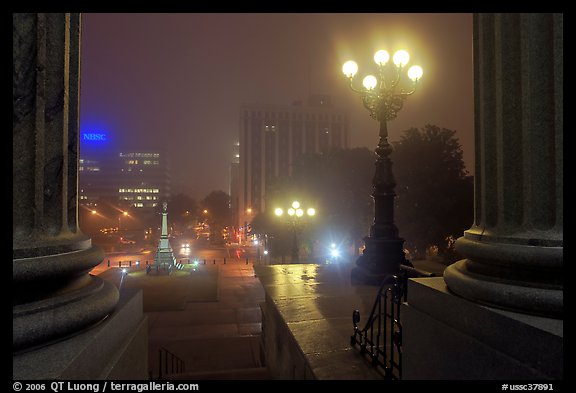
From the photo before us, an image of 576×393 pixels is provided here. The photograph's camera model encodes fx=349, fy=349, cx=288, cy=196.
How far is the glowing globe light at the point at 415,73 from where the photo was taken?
33.7 feet

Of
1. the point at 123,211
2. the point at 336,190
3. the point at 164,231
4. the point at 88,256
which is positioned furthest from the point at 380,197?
the point at 123,211

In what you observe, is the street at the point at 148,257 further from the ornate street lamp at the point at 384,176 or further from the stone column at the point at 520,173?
the stone column at the point at 520,173

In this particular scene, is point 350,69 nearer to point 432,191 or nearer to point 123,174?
point 432,191

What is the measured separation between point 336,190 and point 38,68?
3251 centimetres

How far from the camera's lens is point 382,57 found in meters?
9.90

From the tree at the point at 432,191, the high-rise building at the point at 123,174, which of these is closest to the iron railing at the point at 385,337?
the tree at the point at 432,191

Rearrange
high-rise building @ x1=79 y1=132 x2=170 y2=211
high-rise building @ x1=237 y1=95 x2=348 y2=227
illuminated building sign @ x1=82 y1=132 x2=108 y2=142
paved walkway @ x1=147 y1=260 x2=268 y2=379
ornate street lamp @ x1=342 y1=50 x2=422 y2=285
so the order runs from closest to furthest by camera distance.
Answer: ornate street lamp @ x1=342 y1=50 x2=422 y2=285 < paved walkway @ x1=147 y1=260 x2=268 y2=379 < high-rise building @ x1=237 y1=95 x2=348 y2=227 < illuminated building sign @ x1=82 y1=132 x2=108 y2=142 < high-rise building @ x1=79 y1=132 x2=170 y2=211

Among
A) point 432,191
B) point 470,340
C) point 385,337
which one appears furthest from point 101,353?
point 432,191

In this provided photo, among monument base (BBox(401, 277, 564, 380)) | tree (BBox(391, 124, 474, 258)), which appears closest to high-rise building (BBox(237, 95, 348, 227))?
tree (BBox(391, 124, 474, 258))

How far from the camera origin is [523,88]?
265cm

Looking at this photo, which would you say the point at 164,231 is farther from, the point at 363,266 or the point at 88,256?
the point at 88,256

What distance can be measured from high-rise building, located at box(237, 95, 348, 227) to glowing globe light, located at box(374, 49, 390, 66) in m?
113

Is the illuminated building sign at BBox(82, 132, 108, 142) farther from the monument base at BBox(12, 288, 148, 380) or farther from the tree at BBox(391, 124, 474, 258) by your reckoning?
the monument base at BBox(12, 288, 148, 380)

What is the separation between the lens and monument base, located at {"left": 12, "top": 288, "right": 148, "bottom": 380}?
2141 mm
